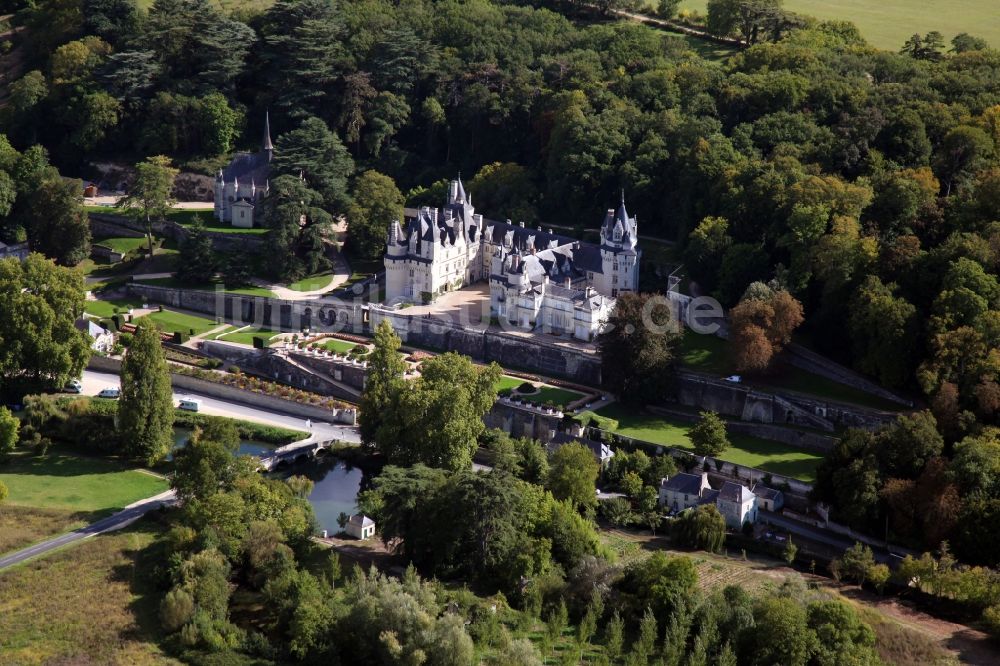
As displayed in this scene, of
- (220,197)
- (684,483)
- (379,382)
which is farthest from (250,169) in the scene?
(684,483)

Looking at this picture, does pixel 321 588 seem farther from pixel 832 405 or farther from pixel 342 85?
pixel 342 85

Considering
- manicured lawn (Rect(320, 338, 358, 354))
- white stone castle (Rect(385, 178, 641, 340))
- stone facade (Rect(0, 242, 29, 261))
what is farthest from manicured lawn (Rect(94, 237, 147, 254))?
manicured lawn (Rect(320, 338, 358, 354))

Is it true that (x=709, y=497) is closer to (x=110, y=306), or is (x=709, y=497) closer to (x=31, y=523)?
(x=31, y=523)

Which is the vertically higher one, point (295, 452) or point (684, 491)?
point (684, 491)

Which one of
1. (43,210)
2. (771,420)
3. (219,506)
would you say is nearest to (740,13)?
(771,420)

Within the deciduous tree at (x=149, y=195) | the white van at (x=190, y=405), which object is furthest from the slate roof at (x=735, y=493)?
the deciduous tree at (x=149, y=195)

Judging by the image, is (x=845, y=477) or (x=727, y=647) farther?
(x=845, y=477)
